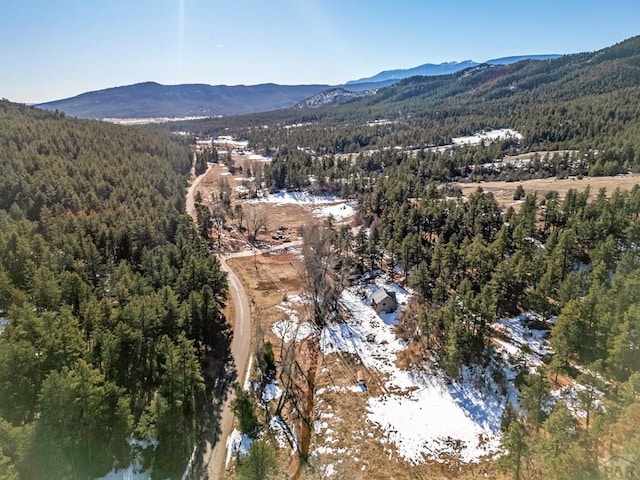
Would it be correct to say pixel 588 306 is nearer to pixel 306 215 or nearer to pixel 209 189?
pixel 306 215

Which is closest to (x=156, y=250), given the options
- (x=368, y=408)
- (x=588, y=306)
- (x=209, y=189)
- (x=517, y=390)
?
(x=368, y=408)

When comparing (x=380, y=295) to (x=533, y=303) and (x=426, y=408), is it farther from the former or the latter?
(x=426, y=408)

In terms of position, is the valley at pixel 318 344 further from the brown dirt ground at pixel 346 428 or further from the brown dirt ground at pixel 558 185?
the brown dirt ground at pixel 558 185

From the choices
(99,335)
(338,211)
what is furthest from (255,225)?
(99,335)

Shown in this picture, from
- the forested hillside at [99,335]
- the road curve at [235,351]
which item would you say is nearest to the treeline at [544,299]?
the road curve at [235,351]

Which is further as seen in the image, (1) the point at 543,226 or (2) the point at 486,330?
(1) the point at 543,226

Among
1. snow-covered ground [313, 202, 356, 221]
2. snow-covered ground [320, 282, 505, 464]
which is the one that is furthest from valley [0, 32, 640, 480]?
snow-covered ground [313, 202, 356, 221]
